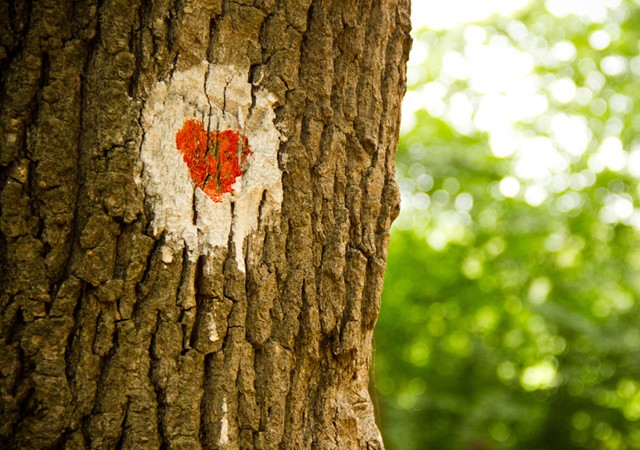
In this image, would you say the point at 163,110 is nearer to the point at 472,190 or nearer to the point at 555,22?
the point at 472,190

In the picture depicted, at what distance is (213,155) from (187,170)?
0.08 m

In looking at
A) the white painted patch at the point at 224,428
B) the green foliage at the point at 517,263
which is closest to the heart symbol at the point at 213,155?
the white painted patch at the point at 224,428

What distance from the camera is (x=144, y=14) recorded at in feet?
4.87

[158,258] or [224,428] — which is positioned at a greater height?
[158,258]

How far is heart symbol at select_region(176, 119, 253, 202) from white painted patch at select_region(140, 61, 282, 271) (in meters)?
0.01

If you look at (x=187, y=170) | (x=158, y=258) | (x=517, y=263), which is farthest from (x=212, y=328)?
(x=517, y=263)

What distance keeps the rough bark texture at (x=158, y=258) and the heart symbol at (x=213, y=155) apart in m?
0.11

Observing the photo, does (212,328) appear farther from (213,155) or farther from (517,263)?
(517,263)

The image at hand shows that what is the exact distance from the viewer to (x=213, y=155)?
1546mm

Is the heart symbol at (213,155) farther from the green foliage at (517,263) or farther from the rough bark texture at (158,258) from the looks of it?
the green foliage at (517,263)

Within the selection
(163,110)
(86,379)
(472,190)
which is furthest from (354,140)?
(472,190)

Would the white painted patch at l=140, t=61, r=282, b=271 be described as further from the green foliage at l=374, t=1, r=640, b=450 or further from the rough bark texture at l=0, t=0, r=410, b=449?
the green foliage at l=374, t=1, r=640, b=450

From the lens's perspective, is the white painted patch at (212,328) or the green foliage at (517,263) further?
the green foliage at (517,263)

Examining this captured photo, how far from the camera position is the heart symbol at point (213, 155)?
1.52 meters
